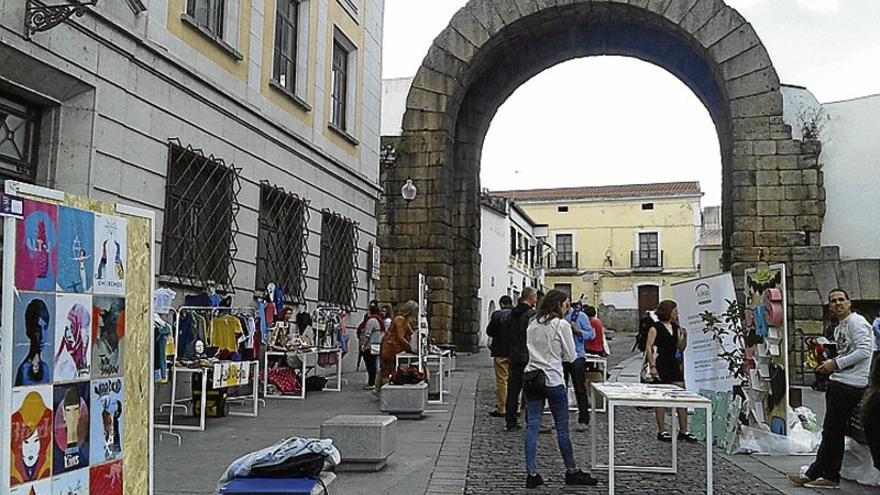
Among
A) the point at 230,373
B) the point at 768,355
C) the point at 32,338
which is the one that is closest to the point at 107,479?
the point at 32,338

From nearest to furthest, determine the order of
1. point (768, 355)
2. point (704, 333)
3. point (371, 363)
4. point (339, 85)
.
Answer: point (768, 355) < point (704, 333) < point (371, 363) < point (339, 85)

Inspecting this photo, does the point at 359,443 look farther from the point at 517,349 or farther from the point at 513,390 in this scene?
the point at 513,390

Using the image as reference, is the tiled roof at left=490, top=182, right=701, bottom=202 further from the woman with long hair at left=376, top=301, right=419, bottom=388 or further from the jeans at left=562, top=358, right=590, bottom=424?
the jeans at left=562, top=358, right=590, bottom=424

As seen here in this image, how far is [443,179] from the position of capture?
21.2 metres

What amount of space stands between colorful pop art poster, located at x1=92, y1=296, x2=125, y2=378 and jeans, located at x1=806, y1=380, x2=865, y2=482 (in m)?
5.93

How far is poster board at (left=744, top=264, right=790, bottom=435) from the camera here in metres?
9.25

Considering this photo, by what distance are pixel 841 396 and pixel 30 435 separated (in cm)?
646

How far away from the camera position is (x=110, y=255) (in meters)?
4.58

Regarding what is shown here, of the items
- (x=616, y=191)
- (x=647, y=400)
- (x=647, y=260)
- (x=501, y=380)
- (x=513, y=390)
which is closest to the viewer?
(x=647, y=400)

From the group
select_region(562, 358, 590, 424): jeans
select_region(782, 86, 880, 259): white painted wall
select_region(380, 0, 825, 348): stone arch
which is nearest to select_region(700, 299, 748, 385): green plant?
select_region(562, 358, 590, 424): jeans

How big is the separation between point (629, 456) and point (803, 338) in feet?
36.9

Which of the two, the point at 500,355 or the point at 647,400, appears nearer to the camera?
the point at 647,400

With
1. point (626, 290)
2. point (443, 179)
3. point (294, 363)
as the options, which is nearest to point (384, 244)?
point (443, 179)

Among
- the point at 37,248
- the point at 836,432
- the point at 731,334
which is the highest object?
the point at 37,248
